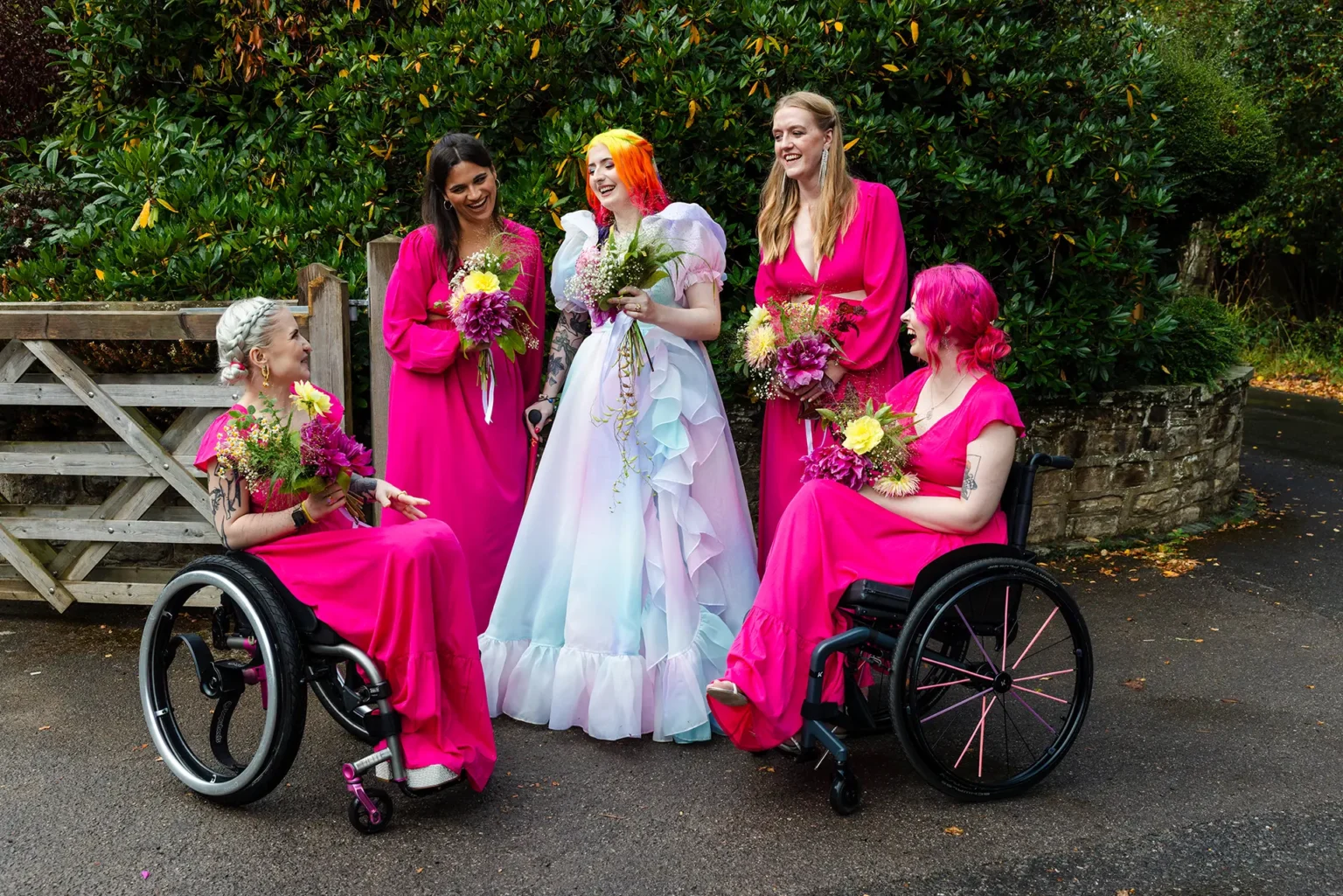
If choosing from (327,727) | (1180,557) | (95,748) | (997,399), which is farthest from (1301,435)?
(95,748)

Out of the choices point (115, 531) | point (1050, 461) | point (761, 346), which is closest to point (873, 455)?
point (1050, 461)

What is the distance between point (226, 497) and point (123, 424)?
1841 millimetres

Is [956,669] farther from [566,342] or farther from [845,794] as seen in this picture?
[566,342]

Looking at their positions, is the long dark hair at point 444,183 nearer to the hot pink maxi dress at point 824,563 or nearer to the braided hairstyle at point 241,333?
the braided hairstyle at point 241,333

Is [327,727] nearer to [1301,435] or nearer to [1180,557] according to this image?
[1180,557]

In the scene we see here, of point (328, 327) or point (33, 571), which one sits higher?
point (328, 327)

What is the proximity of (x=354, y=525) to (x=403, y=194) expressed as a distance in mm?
2598

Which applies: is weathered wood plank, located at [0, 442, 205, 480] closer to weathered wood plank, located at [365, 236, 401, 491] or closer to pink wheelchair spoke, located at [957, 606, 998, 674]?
weathered wood plank, located at [365, 236, 401, 491]

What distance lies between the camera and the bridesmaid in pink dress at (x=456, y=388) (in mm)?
4305

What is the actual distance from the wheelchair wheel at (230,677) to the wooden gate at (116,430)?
136 cm

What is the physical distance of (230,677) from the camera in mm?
3406

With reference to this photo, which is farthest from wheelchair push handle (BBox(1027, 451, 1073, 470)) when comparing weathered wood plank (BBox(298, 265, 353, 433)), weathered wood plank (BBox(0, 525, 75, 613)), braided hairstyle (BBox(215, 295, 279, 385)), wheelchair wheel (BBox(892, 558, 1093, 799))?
weathered wood plank (BBox(0, 525, 75, 613))

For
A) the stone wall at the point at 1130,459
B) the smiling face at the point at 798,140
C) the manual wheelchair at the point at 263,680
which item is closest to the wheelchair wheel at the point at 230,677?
the manual wheelchair at the point at 263,680

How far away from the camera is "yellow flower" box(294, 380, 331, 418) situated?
339 centimetres
